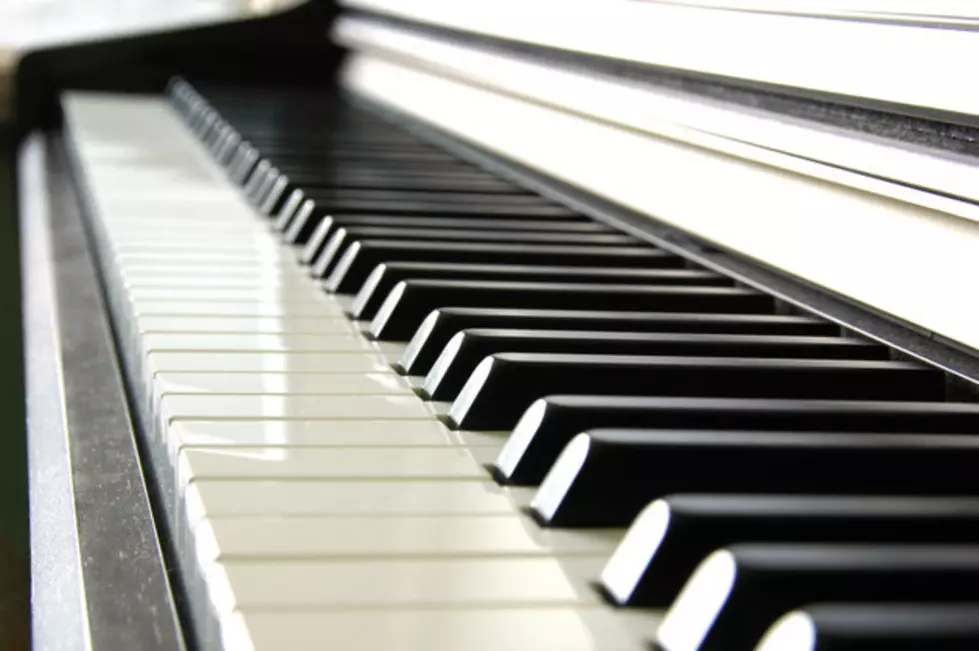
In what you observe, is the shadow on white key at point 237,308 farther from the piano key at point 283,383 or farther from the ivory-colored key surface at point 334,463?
the ivory-colored key surface at point 334,463

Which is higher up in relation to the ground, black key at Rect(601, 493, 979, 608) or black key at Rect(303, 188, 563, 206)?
black key at Rect(601, 493, 979, 608)

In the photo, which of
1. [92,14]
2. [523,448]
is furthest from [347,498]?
[92,14]

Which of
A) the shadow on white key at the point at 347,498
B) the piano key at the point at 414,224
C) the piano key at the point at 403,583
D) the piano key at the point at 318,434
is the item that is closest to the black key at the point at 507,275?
the piano key at the point at 414,224

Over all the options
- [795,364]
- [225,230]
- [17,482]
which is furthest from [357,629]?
[17,482]

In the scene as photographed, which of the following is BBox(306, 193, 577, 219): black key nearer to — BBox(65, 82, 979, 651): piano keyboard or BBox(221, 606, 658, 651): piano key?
BBox(65, 82, 979, 651): piano keyboard

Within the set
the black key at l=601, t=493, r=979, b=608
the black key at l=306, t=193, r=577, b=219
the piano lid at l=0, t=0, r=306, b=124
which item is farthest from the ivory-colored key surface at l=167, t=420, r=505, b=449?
the piano lid at l=0, t=0, r=306, b=124
